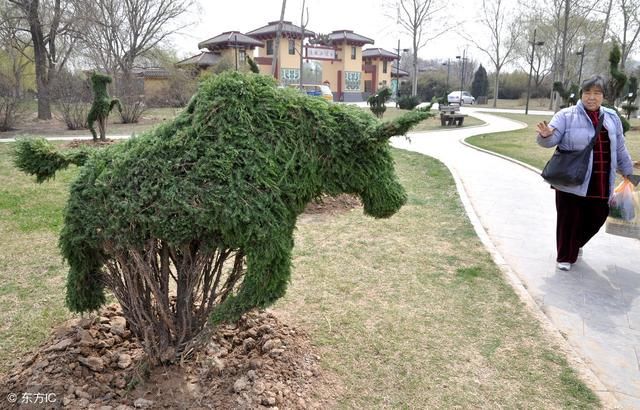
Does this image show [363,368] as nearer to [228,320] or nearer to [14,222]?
[228,320]

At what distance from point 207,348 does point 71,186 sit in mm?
1410

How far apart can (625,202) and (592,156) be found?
747mm

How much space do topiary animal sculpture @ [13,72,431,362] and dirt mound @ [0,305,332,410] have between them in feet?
2.08

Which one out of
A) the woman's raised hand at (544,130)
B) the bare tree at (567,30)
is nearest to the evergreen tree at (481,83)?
the bare tree at (567,30)

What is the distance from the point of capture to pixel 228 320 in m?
2.36

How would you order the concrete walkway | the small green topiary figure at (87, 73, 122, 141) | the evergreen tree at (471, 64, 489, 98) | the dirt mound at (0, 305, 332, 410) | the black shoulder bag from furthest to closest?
the evergreen tree at (471, 64, 489, 98) < the small green topiary figure at (87, 73, 122, 141) < the black shoulder bag < the concrete walkway < the dirt mound at (0, 305, 332, 410)

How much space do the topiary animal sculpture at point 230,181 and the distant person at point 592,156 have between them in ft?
9.14

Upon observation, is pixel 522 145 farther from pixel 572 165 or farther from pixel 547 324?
pixel 547 324

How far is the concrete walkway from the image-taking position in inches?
A: 131

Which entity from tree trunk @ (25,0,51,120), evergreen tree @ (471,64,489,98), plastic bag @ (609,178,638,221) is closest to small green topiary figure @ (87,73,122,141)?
plastic bag @ (609,178,638,221)

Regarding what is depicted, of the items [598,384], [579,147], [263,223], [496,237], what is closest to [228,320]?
[263,223]

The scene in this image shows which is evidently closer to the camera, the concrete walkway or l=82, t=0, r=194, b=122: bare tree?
the concrete walkway

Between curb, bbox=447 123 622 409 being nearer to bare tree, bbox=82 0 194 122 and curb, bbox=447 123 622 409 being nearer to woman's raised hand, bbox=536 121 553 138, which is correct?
woman's raised hand, bbox=536 121 553 138

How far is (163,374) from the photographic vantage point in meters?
2.80
